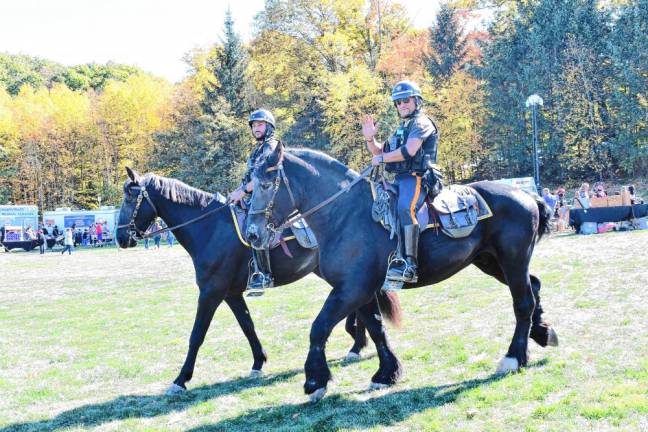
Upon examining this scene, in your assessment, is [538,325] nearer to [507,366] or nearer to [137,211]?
[507,366]

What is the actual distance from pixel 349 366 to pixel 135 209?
3886mm

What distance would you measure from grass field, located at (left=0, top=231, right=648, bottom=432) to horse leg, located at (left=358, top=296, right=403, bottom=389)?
0.74 feet

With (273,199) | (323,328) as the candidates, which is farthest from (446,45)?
(323,328)

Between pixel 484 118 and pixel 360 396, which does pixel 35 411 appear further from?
pixel 484 118

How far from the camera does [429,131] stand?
693cm

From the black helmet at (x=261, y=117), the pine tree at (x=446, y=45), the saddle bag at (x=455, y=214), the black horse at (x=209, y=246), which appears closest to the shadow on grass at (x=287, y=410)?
the black horse at (x=209, y=246)

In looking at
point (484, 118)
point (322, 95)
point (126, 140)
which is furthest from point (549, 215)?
point (126, 140)

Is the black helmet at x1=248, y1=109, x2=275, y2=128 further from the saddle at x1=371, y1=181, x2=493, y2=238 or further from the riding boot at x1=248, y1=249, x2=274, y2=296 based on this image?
the saddle at x1=371, y1=181, x2=493, y2=238

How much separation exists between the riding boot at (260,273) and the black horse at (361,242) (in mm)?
1682

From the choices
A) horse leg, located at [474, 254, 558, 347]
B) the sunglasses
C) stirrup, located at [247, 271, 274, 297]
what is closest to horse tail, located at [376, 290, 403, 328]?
horse leg, located at [474, 254, 558, 347]

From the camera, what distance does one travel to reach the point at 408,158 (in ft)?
22.5

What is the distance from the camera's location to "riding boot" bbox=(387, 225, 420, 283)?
Answer: 21.5ft

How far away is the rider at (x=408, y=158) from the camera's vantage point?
666 centimetres

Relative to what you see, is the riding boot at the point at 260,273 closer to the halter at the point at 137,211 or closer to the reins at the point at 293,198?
the reins at the point at 293,198
